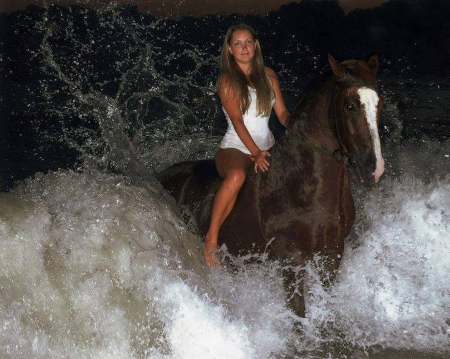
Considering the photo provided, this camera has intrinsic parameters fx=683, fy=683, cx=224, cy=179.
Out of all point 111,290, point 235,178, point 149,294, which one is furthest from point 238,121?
point 111,290

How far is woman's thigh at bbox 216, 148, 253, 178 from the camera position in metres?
4.98

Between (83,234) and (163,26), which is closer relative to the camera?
(83,234)

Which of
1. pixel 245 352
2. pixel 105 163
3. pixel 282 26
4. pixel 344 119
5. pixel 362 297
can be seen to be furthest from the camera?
pixel 282 26

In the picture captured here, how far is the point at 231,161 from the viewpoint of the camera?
503 centimetres

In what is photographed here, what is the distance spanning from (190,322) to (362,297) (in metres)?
1.52

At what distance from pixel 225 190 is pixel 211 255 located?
55 cm

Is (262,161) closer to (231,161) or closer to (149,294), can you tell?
(231,161)

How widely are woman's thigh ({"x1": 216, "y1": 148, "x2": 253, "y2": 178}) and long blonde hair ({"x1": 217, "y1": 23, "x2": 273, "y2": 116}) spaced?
326mm

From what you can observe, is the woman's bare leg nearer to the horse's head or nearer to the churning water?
the churning water

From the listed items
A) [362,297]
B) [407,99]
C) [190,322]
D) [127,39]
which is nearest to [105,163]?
[190,322]

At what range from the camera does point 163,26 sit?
693 inches

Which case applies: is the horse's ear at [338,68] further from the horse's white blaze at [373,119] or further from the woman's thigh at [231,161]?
the woman's thigh at [231,161]

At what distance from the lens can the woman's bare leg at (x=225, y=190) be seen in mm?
4910

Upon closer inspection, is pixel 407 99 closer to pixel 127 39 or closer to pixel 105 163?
pixel 127 39
